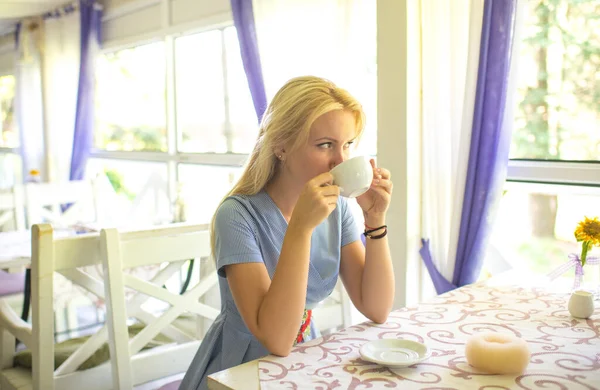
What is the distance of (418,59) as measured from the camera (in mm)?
2168

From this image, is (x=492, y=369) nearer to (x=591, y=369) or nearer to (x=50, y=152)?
(x=591, y=369)

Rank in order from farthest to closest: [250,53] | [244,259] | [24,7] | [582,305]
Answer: [24,7], [250,53], [582,305], [244,259]

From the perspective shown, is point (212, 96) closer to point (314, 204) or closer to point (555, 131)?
point (555, 131)

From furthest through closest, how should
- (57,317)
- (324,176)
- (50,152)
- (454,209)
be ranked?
(50,152), (57,317), (454,209), (324,176)

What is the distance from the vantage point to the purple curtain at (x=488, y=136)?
1844 millimetres

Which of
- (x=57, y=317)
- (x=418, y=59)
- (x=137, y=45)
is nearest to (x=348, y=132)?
(x=418, y=59)

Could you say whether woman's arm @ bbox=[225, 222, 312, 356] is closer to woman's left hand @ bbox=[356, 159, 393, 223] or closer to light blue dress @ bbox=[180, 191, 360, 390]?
light blue dress @ bbox=[180, 191, 360, 390]

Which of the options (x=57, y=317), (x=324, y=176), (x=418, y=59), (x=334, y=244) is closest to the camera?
(x=324, y=176)

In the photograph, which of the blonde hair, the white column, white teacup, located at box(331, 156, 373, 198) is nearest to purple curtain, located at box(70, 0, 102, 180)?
the white column

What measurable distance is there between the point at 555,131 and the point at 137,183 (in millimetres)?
3325

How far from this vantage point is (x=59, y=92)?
5141mm

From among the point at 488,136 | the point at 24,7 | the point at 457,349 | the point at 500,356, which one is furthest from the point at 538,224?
the point at 24,7

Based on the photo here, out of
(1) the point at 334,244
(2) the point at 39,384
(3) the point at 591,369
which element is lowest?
(2) the point at 39,384

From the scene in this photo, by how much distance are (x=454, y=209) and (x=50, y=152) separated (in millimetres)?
4302
